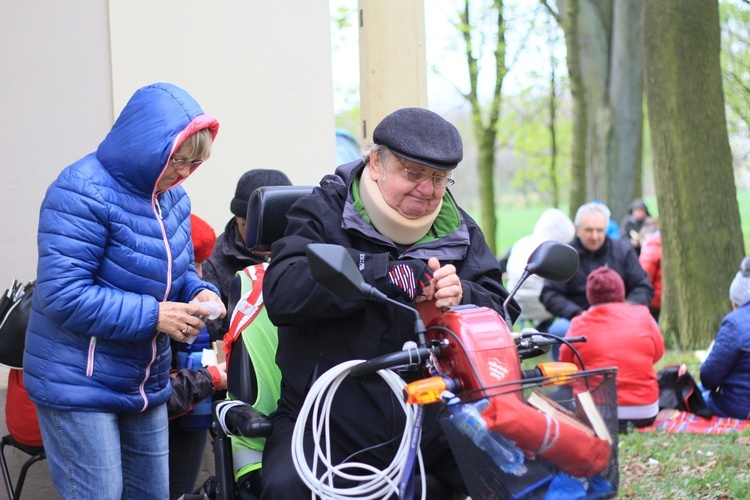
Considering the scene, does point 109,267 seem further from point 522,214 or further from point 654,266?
point 522,214

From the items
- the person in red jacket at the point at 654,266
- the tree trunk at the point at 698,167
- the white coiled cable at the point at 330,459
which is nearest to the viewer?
the white coiled cable at the point at 330,459

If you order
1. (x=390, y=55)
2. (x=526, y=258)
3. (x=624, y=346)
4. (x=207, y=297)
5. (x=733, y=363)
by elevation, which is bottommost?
(x=733, y=363)

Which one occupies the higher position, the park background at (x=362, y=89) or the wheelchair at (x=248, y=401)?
the park background at (x=362, y=89)

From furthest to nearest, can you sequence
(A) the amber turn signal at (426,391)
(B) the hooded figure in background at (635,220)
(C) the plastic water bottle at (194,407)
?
(B) the hooded figure in background at (635,220)
(C) the plastic water bottle at (194,407)
(A) the amber turn signal at (426,391)

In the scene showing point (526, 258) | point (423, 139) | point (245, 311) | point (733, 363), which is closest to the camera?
point (423, 139)

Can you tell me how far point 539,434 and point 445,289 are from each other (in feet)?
2.34

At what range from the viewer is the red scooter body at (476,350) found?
266 cm

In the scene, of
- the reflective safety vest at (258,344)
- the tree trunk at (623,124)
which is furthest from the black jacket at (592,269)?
the tree trunk at (623,124)

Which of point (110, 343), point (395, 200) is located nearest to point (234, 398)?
point (110, 343)

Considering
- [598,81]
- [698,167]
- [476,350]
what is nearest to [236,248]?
[476,350]

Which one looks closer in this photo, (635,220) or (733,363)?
(733,363)

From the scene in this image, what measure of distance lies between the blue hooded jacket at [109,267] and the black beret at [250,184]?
1232 mm

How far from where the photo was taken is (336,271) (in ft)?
8.70

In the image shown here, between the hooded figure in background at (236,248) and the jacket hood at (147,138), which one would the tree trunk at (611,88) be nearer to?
the hooded figure in background at (236,248)
